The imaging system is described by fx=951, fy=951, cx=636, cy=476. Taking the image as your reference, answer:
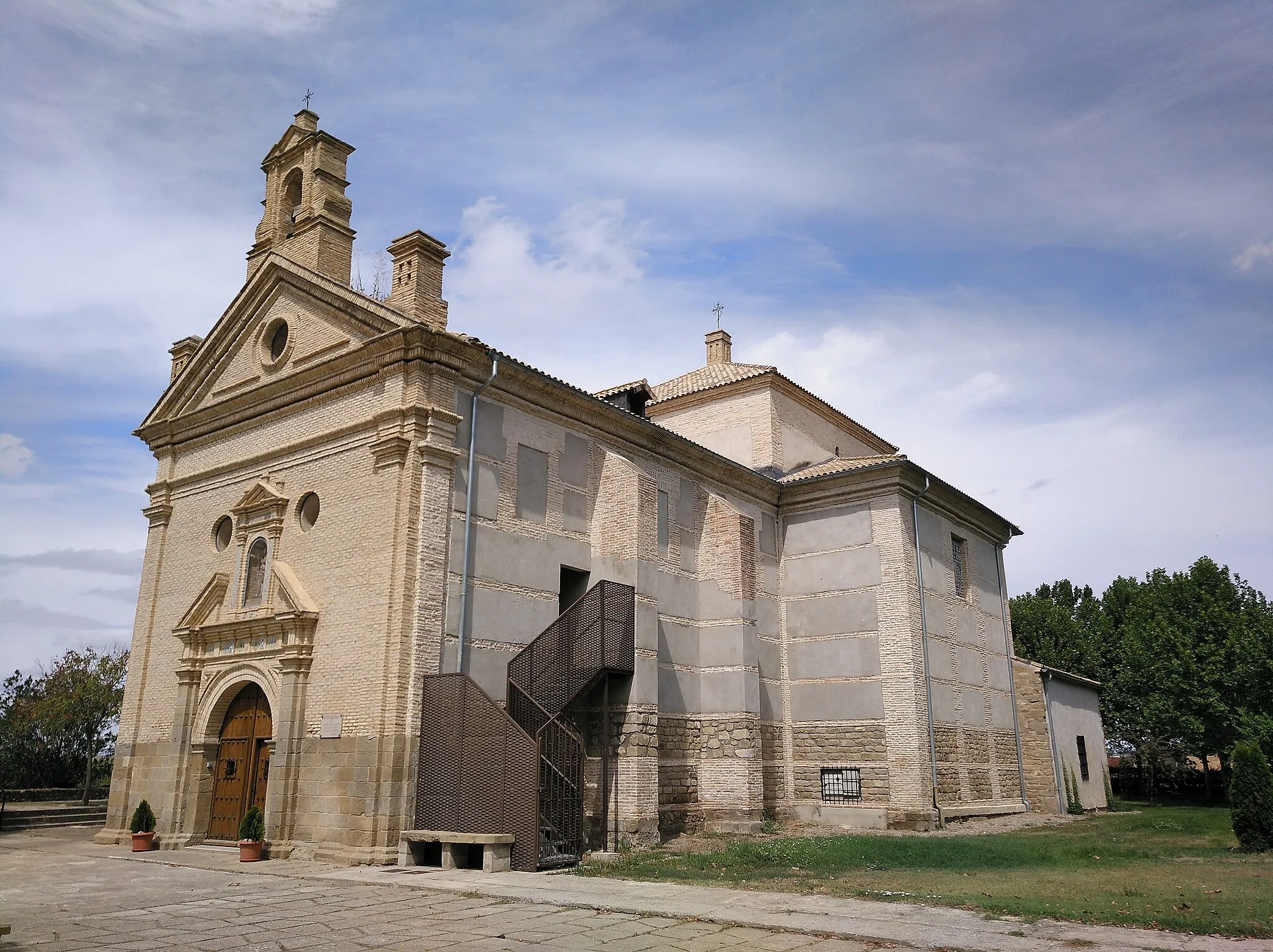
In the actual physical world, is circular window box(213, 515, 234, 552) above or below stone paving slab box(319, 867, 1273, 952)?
above

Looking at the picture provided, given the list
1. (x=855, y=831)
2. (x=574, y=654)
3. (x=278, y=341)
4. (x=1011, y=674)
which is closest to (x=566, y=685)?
(x=574, y=654)

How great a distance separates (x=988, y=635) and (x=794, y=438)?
7337 mm

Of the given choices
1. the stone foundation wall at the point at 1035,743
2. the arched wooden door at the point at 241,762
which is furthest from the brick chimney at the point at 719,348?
the arched wooden door at the point at 241,762

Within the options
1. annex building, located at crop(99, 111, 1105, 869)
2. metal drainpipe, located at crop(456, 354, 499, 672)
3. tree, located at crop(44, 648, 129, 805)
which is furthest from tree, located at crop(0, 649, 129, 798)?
metal drainpipe, located at crop(456, 354, 499, 672)

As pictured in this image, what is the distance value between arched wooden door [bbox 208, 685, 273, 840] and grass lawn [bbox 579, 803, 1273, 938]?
21.9 feet

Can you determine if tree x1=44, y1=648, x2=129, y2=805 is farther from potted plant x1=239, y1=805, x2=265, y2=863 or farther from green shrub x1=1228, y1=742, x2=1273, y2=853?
green shrub x1=1228, y1=742, x2=1273, y2=853

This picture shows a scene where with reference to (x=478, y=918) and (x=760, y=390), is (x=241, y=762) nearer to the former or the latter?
(x=478, y=918)

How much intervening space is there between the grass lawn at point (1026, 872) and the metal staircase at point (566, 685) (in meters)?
1.01

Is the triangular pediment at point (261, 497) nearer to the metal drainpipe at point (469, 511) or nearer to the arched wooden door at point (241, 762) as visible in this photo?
the arched wooden door at point (241, 762)

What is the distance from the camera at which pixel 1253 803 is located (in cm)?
1441

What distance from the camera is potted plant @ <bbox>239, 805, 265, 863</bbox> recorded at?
14394 mm

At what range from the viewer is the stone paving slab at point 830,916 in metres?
7.56

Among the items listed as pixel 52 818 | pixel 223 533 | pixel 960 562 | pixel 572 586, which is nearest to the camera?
pixel 572 586

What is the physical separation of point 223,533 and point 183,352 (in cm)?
483
